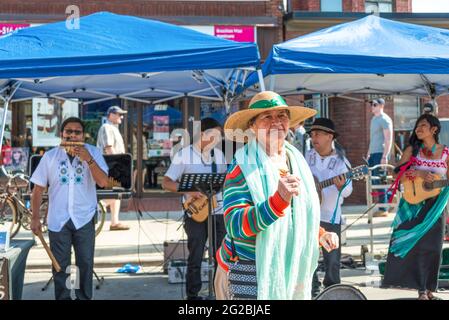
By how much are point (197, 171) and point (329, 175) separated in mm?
1301

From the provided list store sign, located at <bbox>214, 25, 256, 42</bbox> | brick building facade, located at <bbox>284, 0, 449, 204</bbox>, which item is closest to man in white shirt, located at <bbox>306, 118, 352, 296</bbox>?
store sign, located at <bbox>214, 25, 256, 42</bbox>

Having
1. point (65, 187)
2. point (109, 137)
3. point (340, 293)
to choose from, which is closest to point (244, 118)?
point (340, 293)

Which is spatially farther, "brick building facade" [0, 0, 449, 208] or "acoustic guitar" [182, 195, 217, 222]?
"brick building facade" [0, 0, 449, 208]

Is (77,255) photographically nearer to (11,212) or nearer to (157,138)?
(11,212)

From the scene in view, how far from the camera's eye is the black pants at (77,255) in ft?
16.9

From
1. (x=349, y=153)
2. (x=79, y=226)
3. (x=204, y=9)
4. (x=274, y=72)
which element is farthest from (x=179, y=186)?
(x=349, y=153)

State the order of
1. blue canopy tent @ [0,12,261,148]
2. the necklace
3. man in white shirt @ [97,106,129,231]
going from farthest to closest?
man in white shirt @ [97,106,129,231] → the necklace → blue canopy tent @ [0,12,261,148]

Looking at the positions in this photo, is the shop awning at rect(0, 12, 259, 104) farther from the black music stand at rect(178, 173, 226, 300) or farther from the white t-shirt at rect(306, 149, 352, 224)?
the white t-shirt at rect(306, 149, 352, 224)

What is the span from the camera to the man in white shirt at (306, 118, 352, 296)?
553 centimetres

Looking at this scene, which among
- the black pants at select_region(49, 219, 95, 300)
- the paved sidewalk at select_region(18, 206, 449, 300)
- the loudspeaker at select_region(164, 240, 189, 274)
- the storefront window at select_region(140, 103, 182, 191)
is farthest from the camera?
the storefront window at select_region(140, 103, 182, 191)

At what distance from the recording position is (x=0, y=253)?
4.70 meters

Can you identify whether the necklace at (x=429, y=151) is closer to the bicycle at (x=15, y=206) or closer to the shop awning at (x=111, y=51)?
the shop awning at (x=111, y=51)

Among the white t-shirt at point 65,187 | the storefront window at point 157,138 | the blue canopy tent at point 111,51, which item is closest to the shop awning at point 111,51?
the blue canopy tent at point 111,51

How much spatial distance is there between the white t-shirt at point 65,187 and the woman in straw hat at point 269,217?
91.7 inches
